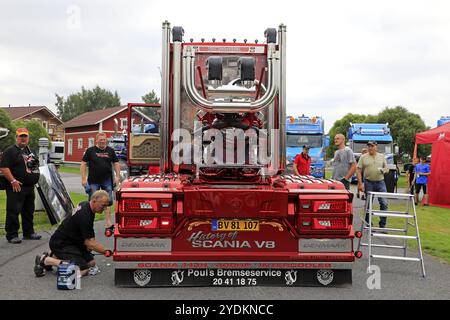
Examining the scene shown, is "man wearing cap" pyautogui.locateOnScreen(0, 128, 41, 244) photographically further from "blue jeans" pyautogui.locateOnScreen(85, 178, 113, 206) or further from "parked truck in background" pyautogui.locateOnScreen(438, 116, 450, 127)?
"parked truck in background" pyautogui.locateOnScreen(438, 116, 450, 127)

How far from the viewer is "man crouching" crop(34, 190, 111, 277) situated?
612cm

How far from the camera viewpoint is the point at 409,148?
5672 centimetres

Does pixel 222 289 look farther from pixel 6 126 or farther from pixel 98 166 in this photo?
pixel 6 126

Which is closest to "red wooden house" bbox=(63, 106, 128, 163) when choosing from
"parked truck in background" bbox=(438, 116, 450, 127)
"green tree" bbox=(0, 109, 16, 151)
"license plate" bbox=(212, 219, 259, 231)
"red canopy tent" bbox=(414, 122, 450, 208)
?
"green tree" bbox=(0, 109, 16, 151)

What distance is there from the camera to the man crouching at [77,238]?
20.1ft

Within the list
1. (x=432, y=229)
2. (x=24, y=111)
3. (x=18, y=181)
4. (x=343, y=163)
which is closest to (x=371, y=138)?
(x=432, y=229)

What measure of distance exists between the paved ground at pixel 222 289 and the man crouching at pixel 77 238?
0.61ft

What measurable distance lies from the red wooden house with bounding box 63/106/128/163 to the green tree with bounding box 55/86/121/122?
110ft

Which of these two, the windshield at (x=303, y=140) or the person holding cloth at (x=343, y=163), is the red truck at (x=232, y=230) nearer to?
the person holding cloth at (x=343, y=163)

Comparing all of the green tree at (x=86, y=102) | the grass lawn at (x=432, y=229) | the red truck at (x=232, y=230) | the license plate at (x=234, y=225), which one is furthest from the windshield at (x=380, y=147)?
the green tree at (x=86, y=102)

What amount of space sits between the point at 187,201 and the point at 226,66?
2.82 metres
